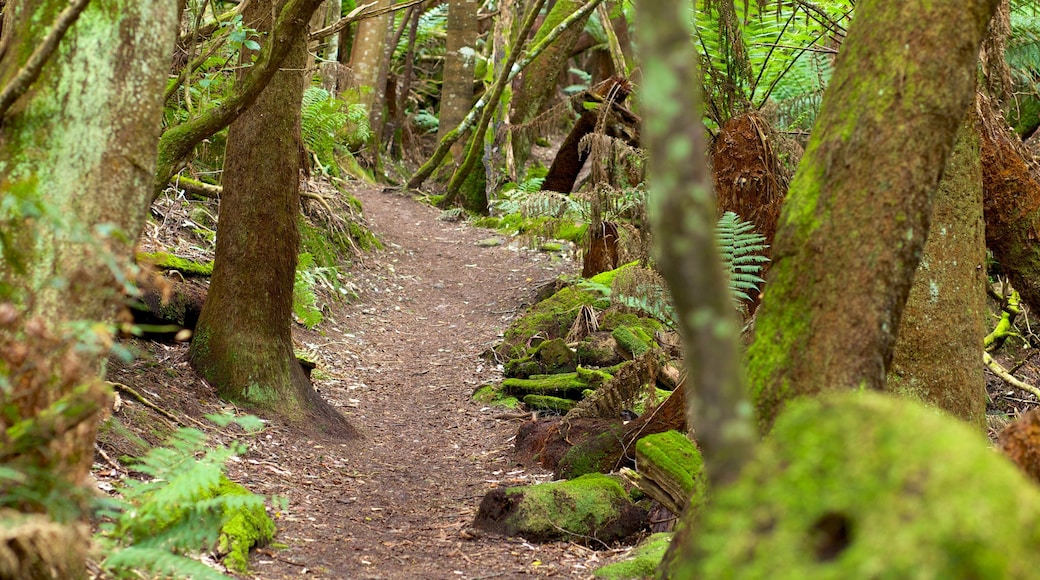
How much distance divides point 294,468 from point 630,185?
555 cm

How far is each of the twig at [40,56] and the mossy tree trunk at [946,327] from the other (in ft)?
11.9

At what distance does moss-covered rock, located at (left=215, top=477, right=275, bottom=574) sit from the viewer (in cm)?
369

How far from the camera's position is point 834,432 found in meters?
1.47

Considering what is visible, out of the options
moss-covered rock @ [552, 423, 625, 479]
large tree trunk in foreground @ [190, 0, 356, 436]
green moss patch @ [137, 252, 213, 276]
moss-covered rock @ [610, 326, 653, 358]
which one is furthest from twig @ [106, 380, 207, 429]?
moss-covered rock @ [610, 326, 653, 358]

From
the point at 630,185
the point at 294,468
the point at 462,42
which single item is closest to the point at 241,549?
the point at 294,468

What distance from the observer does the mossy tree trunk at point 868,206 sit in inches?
99.4

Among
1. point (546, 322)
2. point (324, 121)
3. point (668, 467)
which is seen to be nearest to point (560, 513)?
point (668, 467)

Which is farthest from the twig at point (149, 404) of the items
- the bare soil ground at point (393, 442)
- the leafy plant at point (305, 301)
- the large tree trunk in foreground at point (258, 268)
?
the leafy plant at point (305, 301)

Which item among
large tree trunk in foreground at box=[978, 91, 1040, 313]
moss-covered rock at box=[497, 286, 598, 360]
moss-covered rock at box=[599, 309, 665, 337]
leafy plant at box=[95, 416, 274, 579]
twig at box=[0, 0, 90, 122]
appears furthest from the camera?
moss-covered rock at box=[497, 286, 598, 360]

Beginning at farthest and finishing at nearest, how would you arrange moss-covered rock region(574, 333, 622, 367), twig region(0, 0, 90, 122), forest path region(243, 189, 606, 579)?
moss-covered rock region(574, 333, 622, 367) → forest path region(243, 189, 606, 579) → twig region(0, 0, 90, 122)

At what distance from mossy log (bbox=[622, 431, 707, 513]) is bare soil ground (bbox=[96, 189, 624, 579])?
0.48 meters

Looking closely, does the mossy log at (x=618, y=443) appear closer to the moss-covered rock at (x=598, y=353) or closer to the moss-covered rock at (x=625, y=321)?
the moss-covered rock at (x=598, y=353)

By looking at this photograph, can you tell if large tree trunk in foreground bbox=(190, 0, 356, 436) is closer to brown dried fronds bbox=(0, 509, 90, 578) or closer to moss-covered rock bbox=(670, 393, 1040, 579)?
brown dried fronds bbox=(0, 509, 90, 578)

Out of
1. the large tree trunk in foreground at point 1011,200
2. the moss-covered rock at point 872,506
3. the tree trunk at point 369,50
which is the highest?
the tree trunk at point 369,50
